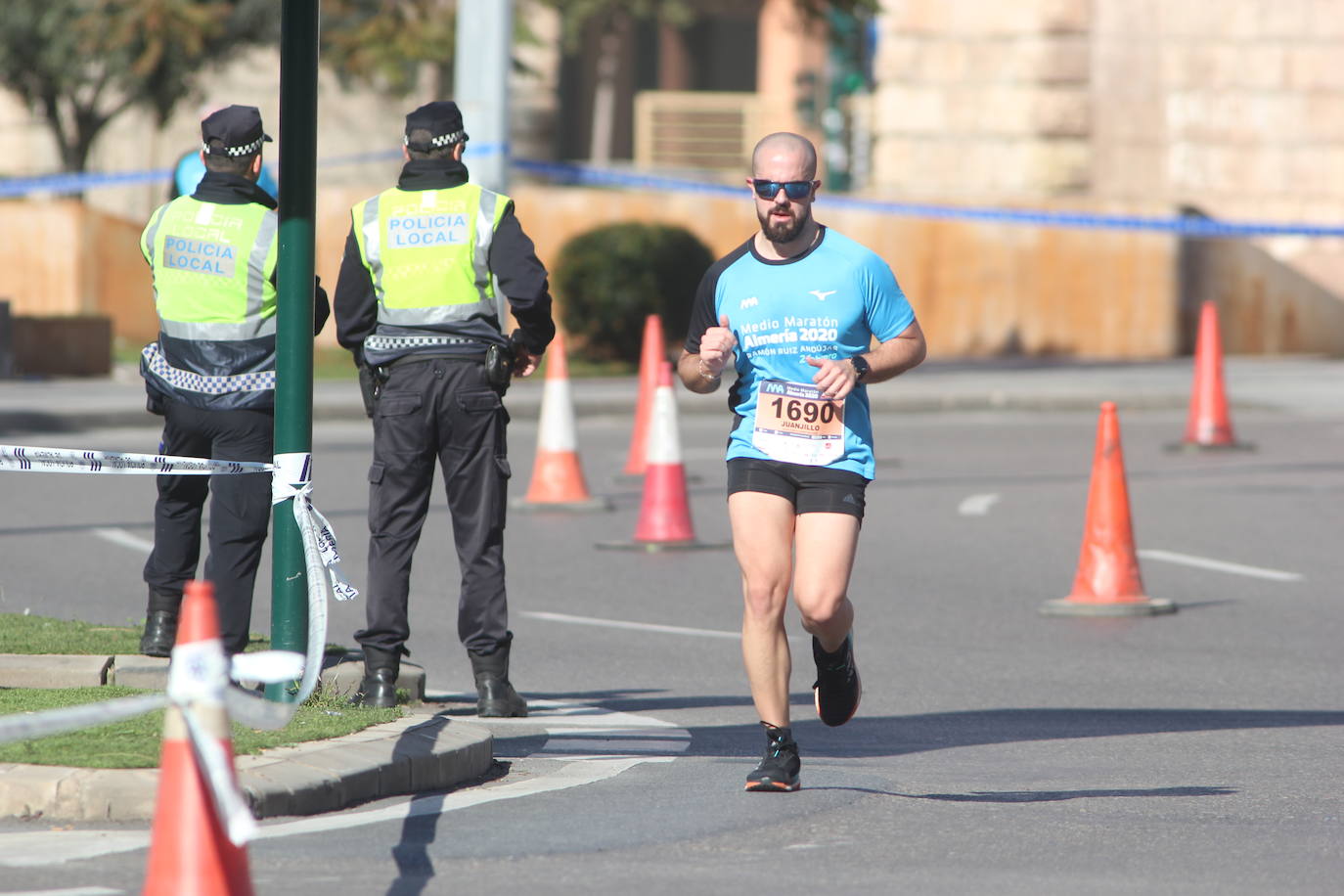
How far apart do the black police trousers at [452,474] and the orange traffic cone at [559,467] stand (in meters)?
5.58

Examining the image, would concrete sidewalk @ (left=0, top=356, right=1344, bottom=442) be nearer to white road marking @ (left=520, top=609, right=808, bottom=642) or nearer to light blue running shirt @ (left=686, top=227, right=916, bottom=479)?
white road marking @ (left=520, top=609, right=808, bottom=642)

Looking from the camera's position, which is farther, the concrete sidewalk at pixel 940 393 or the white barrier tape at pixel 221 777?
the concrete sidewalk at pixel 940 393

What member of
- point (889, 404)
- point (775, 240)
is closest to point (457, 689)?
point (775, 240)

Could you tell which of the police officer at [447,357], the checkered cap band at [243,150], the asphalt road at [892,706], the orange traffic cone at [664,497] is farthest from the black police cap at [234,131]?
the orange traffic cone at [664,497]

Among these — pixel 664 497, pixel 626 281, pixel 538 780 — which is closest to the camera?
pixel 538 780

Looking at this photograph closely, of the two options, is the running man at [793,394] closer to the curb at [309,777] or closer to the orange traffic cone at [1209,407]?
the curb at [309,777]

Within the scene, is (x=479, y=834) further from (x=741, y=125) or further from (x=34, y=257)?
(x=741, y=125)

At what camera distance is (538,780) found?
6.44 metres

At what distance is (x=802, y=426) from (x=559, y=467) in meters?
7.15

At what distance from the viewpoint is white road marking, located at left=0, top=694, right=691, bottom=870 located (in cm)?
533

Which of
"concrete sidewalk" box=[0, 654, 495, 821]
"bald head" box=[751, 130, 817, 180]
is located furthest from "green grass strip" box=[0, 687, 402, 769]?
"bald head" box=[751, 130, 817, 180]

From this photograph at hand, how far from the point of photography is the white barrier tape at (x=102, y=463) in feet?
20.8

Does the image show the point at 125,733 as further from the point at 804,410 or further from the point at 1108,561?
the point at 1108,561

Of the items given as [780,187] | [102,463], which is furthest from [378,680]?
[780,187]
